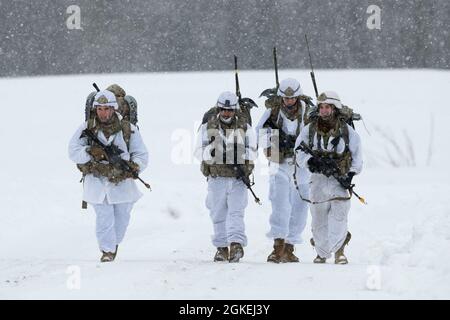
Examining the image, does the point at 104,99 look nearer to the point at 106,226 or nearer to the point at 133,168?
the point at 133,168

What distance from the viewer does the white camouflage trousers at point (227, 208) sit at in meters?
10.4

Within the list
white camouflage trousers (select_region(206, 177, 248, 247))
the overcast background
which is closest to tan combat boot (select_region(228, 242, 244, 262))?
white camouflage trousers (select_region(206, 177, 248, 247))

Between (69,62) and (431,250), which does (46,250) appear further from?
(69,62)

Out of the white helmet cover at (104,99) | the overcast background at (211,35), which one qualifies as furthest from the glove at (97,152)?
the overcast background at (211,35)

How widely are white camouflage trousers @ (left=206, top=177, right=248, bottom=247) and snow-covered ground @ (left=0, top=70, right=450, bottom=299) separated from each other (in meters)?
0.37

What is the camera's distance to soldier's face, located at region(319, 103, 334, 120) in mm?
9914

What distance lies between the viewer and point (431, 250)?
31.0ft

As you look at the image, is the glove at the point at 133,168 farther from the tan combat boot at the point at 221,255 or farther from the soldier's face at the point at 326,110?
the soldier's face at the point at 326,110

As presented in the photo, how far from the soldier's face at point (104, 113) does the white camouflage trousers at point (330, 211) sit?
225 centimetres

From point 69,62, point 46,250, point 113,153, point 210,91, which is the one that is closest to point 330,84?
point 210,91

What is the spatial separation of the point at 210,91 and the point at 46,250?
1318 centimetres

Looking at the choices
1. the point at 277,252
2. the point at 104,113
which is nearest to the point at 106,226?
the point at 104,113

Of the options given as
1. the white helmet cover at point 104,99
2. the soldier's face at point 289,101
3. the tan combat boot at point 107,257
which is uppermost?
the white helmet cover at point 104,99

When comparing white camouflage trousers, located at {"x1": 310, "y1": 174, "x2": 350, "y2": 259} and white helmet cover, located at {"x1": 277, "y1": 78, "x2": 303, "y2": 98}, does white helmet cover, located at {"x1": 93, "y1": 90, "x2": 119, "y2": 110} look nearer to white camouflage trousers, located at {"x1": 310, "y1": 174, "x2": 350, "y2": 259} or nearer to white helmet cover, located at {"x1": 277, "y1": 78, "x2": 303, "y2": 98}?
white helmet cover, located at {"x1": 277, "y1": 78, "x2": 303, "y2": 98}
